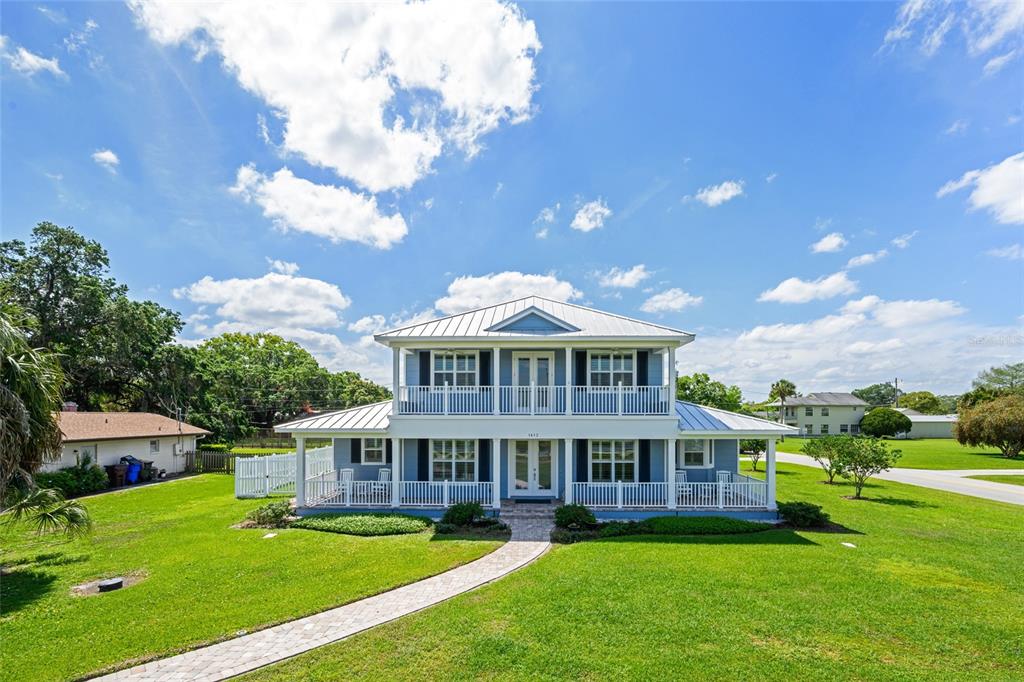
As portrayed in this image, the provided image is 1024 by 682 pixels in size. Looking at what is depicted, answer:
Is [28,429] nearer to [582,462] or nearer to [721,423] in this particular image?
[582,462]

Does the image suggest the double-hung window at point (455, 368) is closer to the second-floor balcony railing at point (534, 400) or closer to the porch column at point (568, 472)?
the second-floor balcony railing at point (534, 400)

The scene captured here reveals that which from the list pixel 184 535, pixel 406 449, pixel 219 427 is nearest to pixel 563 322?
pixel 406 449

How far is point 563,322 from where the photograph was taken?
15.1 meters

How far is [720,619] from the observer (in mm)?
7559

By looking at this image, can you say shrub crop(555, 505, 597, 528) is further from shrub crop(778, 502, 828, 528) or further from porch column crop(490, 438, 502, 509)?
shrub crop(778, 502, 828, 528)

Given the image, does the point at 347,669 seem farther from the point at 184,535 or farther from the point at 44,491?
the point at 184,535

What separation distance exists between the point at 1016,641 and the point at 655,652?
5.61 metres

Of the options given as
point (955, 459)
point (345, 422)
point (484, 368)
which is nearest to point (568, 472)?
point (484, 368)

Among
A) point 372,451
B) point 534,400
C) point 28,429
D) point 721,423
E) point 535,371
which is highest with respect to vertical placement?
point 535,371

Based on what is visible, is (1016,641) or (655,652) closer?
(655,652)

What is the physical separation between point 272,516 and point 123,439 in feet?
46.7

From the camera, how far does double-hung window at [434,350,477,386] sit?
1608 centimetres

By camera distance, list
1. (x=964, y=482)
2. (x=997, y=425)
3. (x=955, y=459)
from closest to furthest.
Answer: (x=964, y=482)
(x=955, y=459)
(x=997, y=425)

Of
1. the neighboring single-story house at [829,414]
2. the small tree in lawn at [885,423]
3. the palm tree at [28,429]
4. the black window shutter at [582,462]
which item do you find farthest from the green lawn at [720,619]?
the neighboring single-story house at [829,414]
